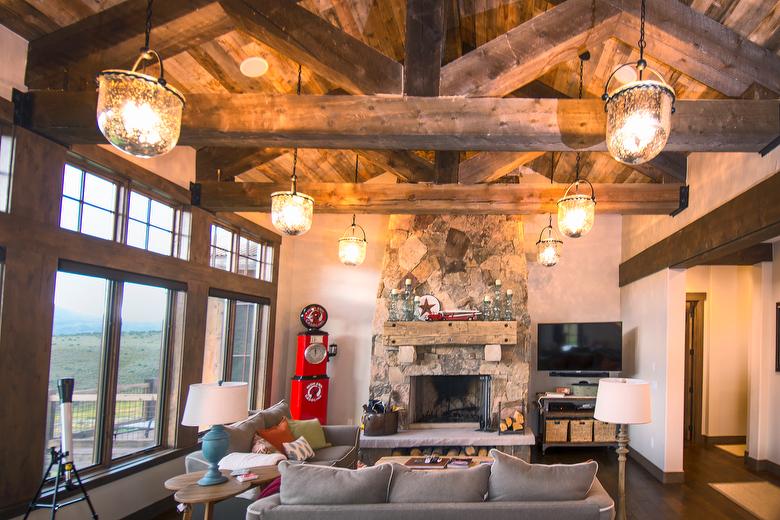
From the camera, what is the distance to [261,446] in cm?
486

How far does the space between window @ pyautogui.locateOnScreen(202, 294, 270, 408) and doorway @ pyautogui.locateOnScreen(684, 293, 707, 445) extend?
653 cm

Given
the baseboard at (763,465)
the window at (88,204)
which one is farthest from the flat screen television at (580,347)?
the window at (88,204)

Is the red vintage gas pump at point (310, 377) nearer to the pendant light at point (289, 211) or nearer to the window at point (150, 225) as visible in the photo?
the window at point (150, 225)

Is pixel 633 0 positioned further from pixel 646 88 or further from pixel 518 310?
pixel 518 310

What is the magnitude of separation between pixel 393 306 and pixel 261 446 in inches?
131

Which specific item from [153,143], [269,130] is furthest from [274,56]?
[153,143]

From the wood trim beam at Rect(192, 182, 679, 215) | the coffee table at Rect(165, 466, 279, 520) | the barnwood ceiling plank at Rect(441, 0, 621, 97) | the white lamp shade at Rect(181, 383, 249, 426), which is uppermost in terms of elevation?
the barnwood ceiling plank at Rect(441, 0, 621, 97)

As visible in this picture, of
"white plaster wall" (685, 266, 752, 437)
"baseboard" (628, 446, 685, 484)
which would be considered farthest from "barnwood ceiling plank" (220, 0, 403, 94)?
"white plaster wall" (685, 266, 752, 437)

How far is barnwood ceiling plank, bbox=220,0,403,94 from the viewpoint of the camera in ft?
12.5

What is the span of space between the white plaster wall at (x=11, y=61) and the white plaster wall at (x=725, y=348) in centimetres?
869

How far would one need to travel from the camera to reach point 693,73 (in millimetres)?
4312

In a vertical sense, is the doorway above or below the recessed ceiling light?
below

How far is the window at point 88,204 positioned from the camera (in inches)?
169

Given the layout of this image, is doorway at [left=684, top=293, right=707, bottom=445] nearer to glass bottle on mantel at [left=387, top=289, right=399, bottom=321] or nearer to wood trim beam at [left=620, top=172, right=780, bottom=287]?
wood trim beam at [left=620, top=172, right=780, bottom=287]
